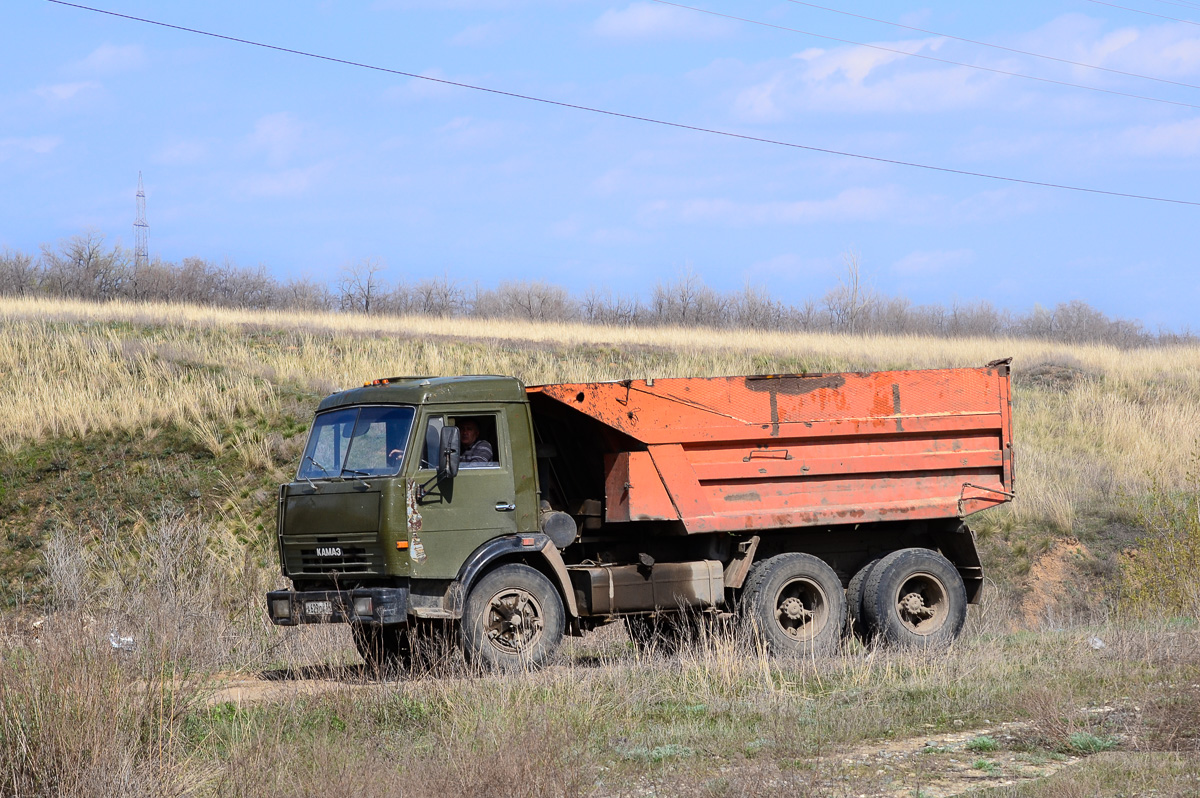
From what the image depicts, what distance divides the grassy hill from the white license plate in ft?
3.02

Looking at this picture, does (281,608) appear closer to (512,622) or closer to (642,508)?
(512,622)

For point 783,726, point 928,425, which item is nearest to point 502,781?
point 783,726

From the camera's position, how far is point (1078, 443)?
23.8 m

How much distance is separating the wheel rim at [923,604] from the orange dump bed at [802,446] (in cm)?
78

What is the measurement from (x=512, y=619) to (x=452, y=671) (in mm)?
1016

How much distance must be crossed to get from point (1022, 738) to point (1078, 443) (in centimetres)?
1831

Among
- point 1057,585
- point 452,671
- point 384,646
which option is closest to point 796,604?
point 452,671

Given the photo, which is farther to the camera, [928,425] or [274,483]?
[274,483]

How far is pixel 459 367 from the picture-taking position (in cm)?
2392

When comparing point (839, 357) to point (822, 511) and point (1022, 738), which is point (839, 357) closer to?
point (822, 511)

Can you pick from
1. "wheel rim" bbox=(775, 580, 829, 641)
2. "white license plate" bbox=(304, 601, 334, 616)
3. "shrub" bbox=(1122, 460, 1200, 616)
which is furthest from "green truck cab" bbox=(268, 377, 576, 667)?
"shrub" bbox=(1122, 460, 1200, 616)

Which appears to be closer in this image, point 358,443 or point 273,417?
point 358,443

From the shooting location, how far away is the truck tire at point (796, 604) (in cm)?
1081

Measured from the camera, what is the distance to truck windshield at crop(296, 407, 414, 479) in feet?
32.1
